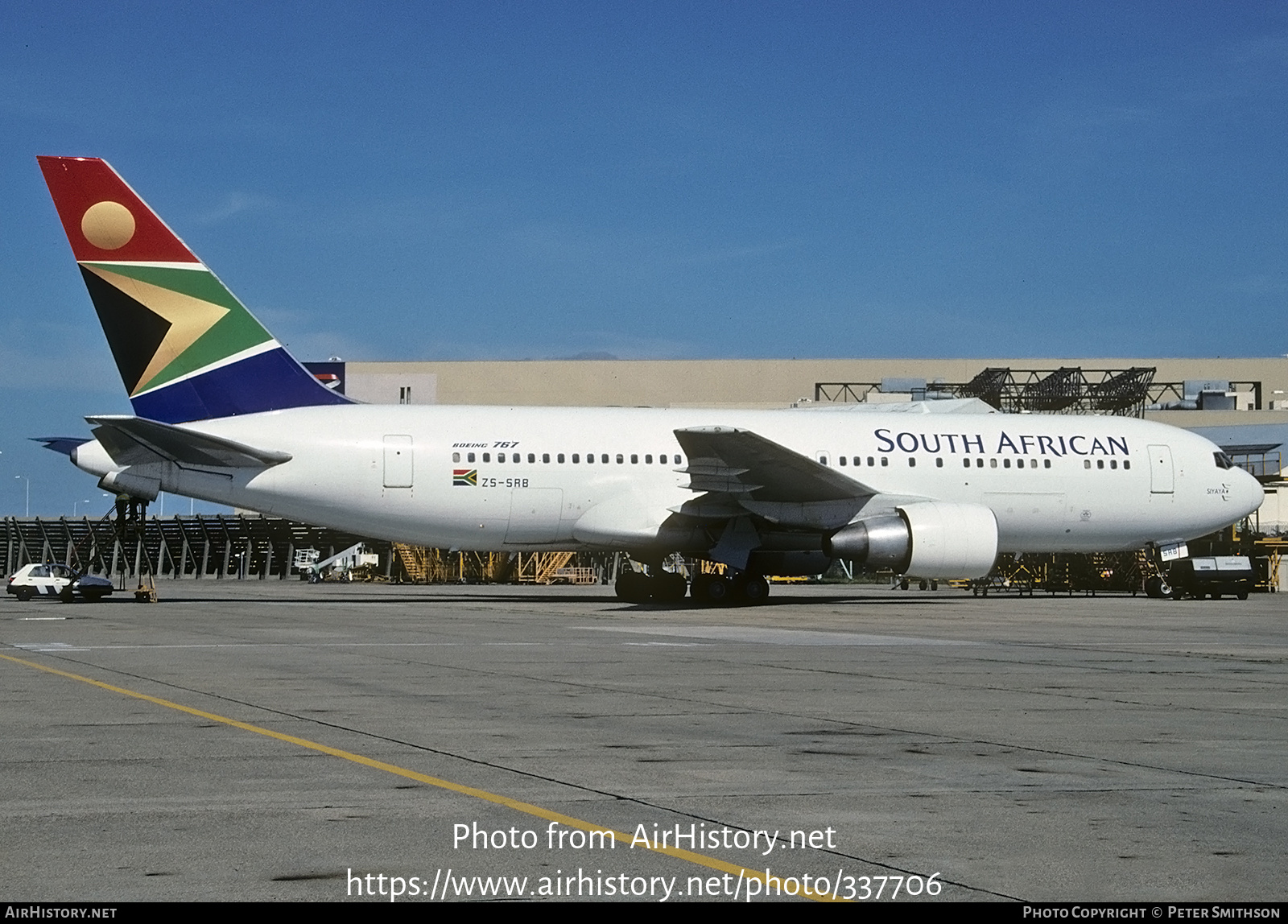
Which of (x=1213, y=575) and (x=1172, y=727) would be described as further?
(x=1213, y=575)

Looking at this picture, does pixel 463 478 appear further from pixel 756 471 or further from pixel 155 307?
pixel 155 307

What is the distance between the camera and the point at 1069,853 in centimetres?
592

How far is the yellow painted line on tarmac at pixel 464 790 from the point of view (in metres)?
5.64

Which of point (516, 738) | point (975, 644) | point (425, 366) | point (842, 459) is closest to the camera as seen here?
point (516, 738)

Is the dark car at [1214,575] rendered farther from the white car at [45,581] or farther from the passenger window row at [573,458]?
the white car at [45,581]

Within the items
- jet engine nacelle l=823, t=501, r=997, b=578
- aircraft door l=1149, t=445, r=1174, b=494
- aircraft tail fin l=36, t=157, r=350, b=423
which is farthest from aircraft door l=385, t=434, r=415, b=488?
aircraft door l=1149, t=445, r=1174, b=494

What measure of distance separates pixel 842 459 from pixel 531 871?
27028 millimetres

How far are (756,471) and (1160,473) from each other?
36.6 feet

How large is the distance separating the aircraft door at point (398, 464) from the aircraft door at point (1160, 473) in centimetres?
1719

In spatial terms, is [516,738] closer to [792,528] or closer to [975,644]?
[975,644]

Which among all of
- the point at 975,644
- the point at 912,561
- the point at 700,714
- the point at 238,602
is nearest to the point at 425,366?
the point at 238,602

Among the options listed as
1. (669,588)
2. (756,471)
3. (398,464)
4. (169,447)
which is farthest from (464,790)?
(669,588)

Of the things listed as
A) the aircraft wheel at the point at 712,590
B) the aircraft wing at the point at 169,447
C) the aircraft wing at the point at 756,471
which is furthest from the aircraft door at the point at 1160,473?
the aircraft wing at the point at 169,447

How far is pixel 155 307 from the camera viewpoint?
96.8 feet
